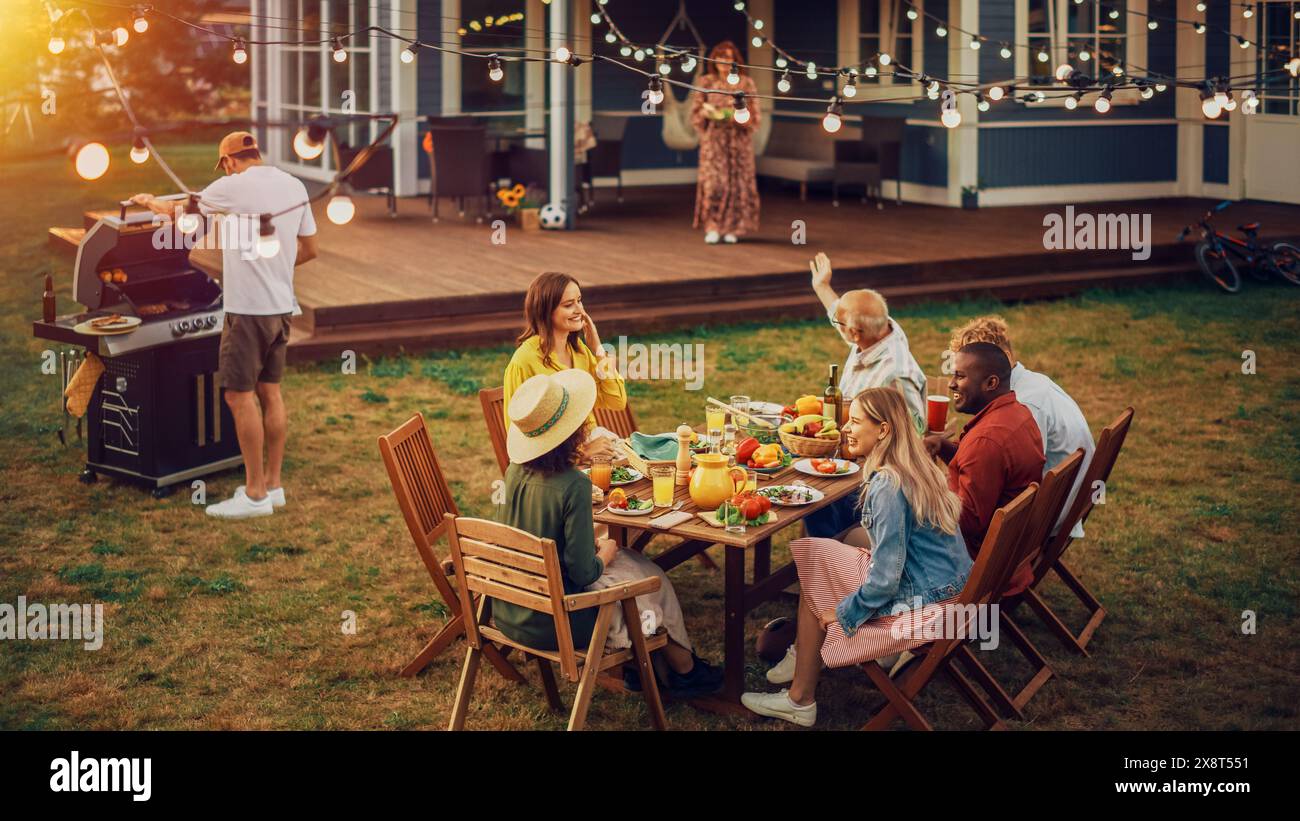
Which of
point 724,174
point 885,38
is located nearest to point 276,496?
point 724,174

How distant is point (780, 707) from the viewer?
4.90 meters

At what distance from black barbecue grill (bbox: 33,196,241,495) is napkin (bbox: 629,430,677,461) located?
288 cm

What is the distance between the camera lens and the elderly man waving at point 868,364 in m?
5.78

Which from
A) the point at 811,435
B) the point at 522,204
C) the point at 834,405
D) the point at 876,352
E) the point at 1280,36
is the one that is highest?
the point at 1280,36

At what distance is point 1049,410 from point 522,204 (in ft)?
32.3

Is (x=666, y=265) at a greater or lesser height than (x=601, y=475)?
greater

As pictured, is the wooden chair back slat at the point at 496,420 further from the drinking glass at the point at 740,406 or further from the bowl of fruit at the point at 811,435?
the bowl of fruit at the point at 811,435

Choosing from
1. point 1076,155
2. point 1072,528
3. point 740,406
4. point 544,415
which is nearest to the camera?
point 544,415

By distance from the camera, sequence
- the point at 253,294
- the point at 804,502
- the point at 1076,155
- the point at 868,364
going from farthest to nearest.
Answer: the point at 1076,155 < the point at 253,294 < the point at 868,364 < the point at 804,502

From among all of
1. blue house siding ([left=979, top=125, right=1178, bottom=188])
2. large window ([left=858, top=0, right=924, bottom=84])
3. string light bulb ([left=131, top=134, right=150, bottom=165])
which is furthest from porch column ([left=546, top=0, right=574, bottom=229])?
string light bulb ([left=131, top=134, right=150, bottom=165])

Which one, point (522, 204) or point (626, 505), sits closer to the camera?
point (626, 505)

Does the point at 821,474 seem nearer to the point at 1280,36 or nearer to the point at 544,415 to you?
the point at 544,415

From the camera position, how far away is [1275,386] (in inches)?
379
